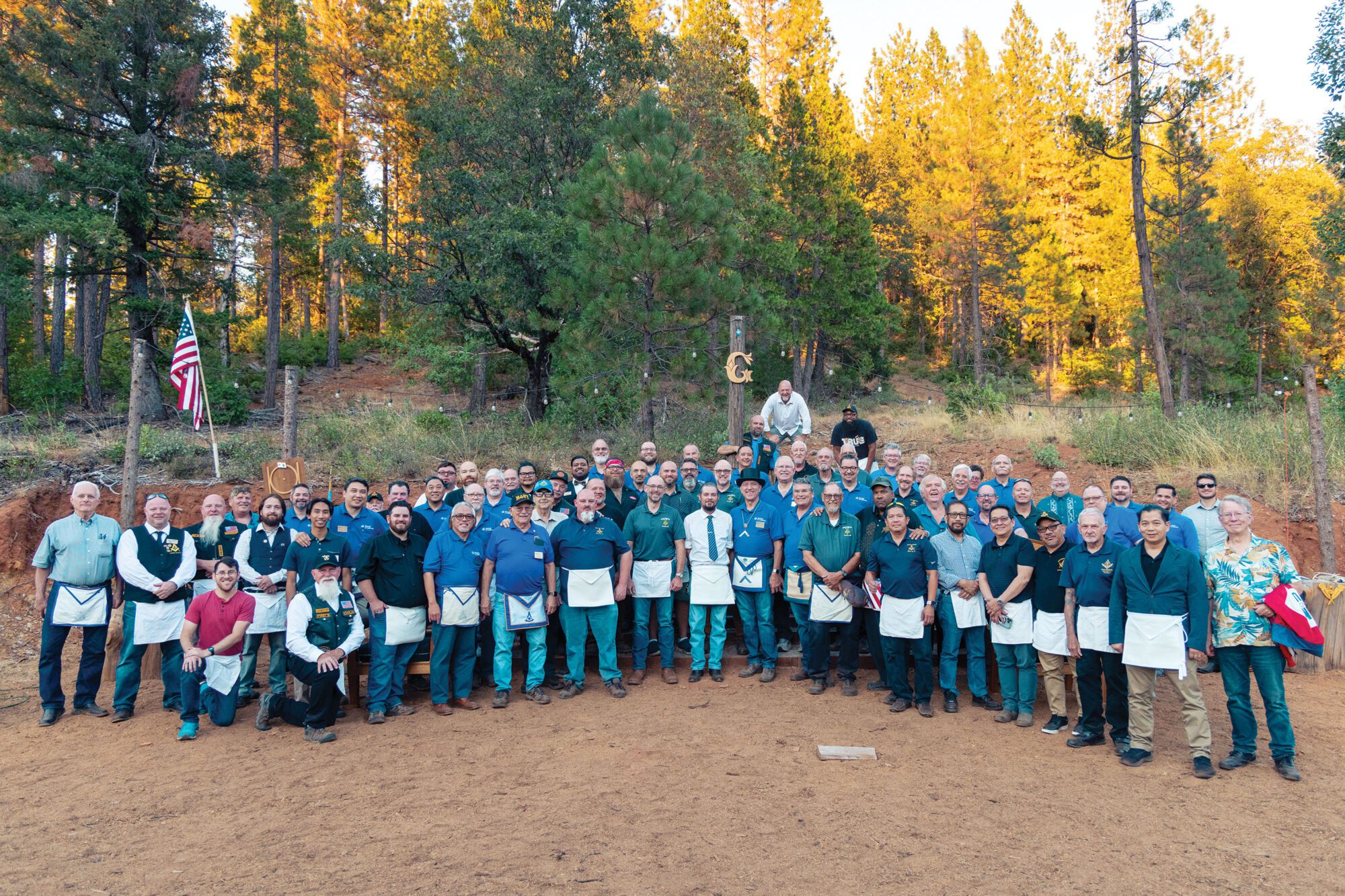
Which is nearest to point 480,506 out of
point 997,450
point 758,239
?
point 997,450

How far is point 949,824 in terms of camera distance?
181 inches

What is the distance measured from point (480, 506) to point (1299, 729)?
22.2ft

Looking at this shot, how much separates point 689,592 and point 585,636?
106 centimetres

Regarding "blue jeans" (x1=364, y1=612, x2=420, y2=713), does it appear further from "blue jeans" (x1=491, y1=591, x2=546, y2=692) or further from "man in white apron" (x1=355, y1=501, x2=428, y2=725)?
"blue jeans" (x1=491, y1=591, x2=546, y2=692)

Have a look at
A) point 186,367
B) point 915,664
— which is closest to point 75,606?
point 186,367

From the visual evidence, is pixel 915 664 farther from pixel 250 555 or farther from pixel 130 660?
pixel 130 660

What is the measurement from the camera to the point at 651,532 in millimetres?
7250

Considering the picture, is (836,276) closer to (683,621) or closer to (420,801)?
(683,621)

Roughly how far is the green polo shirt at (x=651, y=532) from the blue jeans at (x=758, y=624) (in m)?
0.77

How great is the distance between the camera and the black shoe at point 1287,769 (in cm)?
514

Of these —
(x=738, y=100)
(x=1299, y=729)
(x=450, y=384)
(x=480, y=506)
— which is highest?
(x=738, y=100)

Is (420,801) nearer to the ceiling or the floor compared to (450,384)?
nearer to the floor

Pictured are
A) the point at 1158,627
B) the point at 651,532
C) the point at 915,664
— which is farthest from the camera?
the point at 651,532

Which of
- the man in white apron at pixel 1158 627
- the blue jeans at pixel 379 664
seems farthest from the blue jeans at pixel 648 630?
the man in white apron at pixel 1158 627
